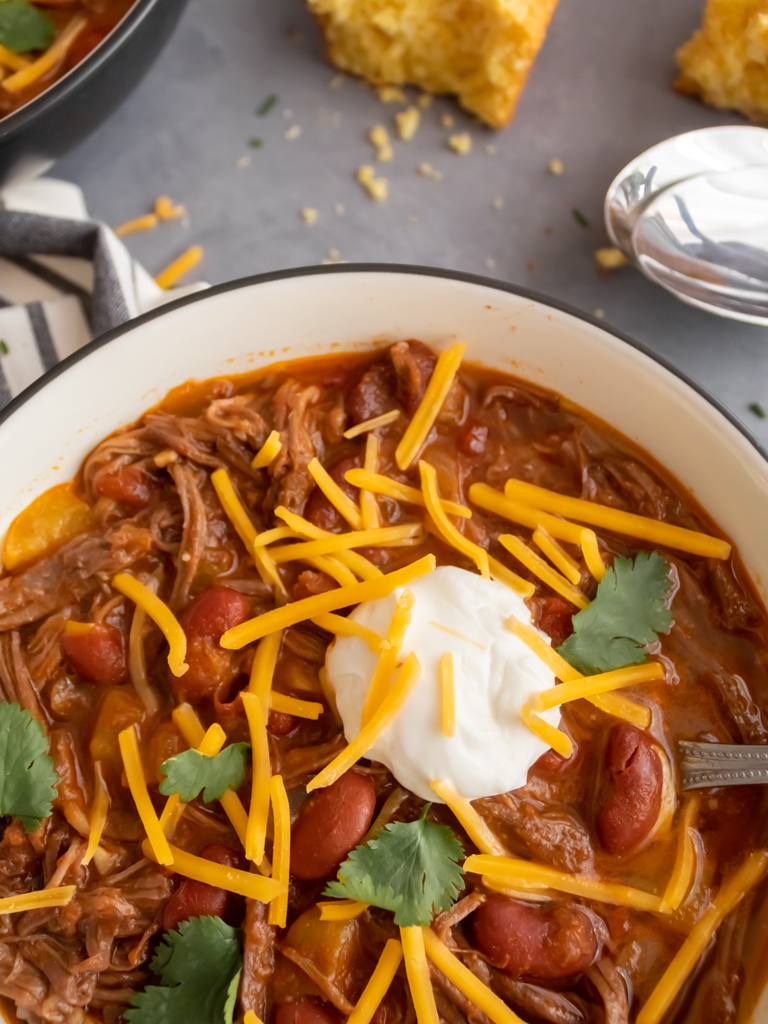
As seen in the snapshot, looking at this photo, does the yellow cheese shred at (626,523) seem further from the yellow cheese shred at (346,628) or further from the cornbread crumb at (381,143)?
the cornbread crumb at (381,143)

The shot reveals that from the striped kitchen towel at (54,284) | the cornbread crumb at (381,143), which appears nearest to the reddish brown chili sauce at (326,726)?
the striped kitchen towel at (54,284)

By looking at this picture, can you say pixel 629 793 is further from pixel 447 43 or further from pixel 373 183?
pixel 447 43

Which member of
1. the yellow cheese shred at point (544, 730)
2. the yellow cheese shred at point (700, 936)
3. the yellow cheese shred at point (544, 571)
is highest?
the yellow cheese shred at point (544, 571)

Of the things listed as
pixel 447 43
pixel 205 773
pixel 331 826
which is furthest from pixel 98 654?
pixel 447 43

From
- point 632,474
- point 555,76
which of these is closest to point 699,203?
point 555,76

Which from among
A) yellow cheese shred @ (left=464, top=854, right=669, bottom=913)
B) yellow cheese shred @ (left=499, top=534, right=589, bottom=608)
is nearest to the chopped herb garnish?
yellow cheese shred @ (left=499, top=534, right=589, bottom=608)

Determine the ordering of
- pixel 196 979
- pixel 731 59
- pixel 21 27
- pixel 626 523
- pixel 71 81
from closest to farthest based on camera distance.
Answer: pixel 196 979 < pixel 626 523 < pixel 71 81 < pixel 21 27 < pixel 731 59

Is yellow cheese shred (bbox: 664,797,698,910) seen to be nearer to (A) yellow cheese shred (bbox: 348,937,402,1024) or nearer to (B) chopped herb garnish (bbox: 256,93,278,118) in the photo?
(A) yellow cheese shred (bbox: 348,937,402,1024)
